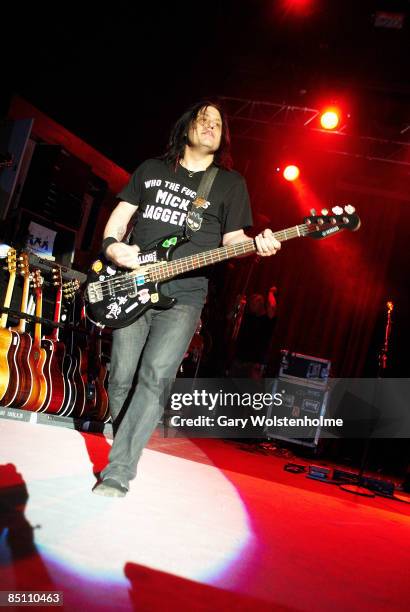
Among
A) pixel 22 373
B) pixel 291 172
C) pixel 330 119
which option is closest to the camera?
pixel 22 373

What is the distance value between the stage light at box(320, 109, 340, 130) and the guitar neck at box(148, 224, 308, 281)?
19.7ft

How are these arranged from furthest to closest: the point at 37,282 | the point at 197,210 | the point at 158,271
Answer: the point at 37,282 < the point at 197,210 < the point at 158,271

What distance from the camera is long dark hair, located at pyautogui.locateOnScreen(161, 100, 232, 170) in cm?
319

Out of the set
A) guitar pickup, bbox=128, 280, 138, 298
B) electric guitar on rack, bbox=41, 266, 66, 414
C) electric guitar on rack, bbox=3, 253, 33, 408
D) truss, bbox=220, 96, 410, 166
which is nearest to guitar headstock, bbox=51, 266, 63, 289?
electric guitar on rack, bbox=41, 266, 66, 414

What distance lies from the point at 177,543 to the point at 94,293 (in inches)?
59.5

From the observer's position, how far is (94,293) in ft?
9.68

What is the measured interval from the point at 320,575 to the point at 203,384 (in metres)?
6.86

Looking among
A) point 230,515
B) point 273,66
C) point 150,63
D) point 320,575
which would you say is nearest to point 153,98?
point 150,63

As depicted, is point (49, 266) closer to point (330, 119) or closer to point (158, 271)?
point (158, 271)

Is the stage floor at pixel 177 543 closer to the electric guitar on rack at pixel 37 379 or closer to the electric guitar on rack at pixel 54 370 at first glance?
the electric guitar on rack at pixel 37 379

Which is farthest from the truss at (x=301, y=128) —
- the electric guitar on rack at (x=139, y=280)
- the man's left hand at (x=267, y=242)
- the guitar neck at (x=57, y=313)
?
the electric guitar on rack at (x=139, y=280)

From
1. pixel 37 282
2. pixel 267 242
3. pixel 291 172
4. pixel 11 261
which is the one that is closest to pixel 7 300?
pixel 11 261

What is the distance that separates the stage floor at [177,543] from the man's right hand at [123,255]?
1090 millimetres

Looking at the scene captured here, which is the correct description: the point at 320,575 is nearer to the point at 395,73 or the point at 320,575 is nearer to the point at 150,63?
the point at 150,63
